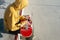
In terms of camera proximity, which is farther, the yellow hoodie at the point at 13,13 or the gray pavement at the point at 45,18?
the gray pavement at the point at 45,18

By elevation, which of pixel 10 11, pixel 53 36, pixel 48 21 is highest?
pixel 10 11

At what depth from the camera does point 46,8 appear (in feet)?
6.95

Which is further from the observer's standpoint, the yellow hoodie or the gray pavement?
the gray pavement

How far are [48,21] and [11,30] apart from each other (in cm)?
53

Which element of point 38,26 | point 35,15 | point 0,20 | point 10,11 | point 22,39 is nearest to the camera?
point 10,11

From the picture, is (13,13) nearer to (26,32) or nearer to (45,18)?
(26,32)

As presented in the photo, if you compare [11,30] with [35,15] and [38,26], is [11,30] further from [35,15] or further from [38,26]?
[35,15]

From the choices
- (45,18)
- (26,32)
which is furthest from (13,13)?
(45,18)

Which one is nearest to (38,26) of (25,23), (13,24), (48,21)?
(48,21)

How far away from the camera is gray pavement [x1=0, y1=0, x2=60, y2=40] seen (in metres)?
1.77

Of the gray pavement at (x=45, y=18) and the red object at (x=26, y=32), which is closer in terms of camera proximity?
the red object at (x=26, y=32)

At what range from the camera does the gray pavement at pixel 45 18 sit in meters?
1.77

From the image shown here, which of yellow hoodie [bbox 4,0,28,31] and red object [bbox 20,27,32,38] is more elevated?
yellow hoodie [bbox 4,0,28,31]

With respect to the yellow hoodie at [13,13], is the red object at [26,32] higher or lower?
lower
